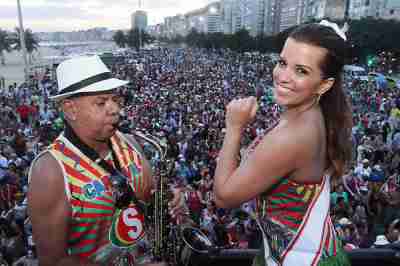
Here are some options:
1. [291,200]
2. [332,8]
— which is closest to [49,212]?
[291,200]

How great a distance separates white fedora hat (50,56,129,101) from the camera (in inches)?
79.4

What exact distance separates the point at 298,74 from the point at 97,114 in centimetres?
116

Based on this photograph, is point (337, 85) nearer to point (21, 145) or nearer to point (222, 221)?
point (222, 221)

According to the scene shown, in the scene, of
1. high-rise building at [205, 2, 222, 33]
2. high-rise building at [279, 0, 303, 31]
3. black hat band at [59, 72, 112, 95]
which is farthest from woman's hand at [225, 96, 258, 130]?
high-rise building at [205, 2, 222, 33]

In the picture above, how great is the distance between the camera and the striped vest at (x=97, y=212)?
1982mm

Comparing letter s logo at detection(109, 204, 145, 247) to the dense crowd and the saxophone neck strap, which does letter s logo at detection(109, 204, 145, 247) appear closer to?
the saxophone neck strap

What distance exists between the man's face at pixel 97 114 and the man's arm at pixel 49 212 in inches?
11.9

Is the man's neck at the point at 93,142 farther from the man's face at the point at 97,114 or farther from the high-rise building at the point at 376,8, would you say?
the high-rise building at the point at 376,8

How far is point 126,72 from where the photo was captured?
3541cm

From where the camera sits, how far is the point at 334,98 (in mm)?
1698

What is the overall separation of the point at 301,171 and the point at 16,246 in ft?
17.2

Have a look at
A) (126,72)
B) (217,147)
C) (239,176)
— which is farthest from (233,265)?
(126,72)

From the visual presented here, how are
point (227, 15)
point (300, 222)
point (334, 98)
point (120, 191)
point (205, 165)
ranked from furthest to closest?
point (227, 15)
point (205, 165)
point (120, 191)
point (334, 98)
point (300, 222)

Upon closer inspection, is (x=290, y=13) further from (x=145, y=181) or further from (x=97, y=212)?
(x=97, y=212)
